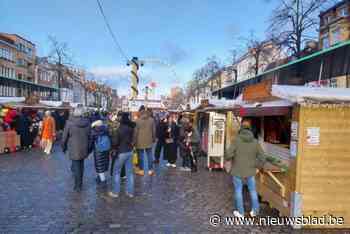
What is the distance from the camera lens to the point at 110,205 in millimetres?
6332

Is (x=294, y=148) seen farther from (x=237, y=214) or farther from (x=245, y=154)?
(x=237, y=214)

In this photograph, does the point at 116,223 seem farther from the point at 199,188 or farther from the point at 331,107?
the point at 331,107

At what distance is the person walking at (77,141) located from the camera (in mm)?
7316

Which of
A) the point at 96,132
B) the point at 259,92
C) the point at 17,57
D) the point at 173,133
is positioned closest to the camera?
the point at 259,92

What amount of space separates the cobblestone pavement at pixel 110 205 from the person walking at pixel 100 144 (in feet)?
1.68

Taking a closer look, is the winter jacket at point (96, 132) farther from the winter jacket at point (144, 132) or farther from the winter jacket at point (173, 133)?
the winter jacket at point (173, 133)

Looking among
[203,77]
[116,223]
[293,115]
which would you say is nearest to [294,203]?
[293,115]

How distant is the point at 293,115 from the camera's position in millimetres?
5598

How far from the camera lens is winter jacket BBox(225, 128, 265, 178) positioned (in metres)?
5.71

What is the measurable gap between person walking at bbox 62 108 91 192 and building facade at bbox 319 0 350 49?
107 ft

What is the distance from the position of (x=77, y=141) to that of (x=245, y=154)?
3844 mm

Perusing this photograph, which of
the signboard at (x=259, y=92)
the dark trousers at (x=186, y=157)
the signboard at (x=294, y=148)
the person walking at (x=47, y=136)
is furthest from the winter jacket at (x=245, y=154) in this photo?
the person walking at (x=47, y=136)

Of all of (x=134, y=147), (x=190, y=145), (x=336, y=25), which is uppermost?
(x=336, y=25)

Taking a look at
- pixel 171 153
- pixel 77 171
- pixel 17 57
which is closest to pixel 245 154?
pixel 77 171
